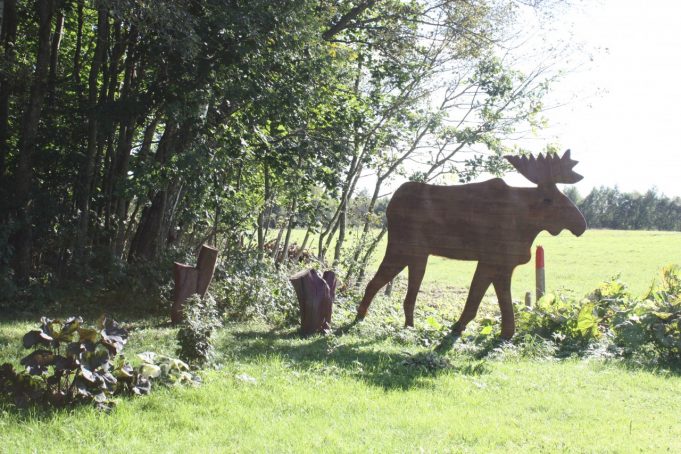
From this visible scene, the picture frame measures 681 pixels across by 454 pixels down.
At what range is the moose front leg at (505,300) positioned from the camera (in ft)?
27.6

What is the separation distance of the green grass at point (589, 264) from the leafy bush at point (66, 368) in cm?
919

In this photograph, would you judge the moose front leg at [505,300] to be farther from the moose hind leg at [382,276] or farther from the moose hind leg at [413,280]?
the moose hind leg at [382,276]

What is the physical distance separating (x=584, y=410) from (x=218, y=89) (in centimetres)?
638

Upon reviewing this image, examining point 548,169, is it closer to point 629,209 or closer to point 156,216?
point 156,216

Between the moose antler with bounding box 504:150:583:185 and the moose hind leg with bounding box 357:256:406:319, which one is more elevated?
the moose antler with bounding box 504:150:583:185

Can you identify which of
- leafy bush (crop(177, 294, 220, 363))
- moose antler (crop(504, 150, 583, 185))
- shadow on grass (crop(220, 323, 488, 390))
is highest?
moose antler (crop(504, 150, 583, 185))

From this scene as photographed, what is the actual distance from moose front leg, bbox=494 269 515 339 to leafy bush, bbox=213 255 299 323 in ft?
9.86

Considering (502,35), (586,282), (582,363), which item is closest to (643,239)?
(586,282)

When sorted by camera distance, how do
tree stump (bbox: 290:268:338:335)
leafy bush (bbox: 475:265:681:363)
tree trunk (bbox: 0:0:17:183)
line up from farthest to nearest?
tree trunk (bbox: 0:0:17:183) → tree stump (bbox: 290:268:338:335) → leafy bush (bbox: 475:265:681:363)

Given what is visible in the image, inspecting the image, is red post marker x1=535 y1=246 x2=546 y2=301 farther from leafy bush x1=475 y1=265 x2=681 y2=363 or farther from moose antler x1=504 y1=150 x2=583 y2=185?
moose antler x1=504 y1=150 x2=583 y2=185

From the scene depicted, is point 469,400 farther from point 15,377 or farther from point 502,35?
point 502,35

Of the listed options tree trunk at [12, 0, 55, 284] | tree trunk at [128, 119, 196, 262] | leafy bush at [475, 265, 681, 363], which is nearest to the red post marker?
leafy bush at [475, 265, 681, 363]

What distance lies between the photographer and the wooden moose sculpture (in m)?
8.19

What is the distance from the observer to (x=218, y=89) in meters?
9.20
